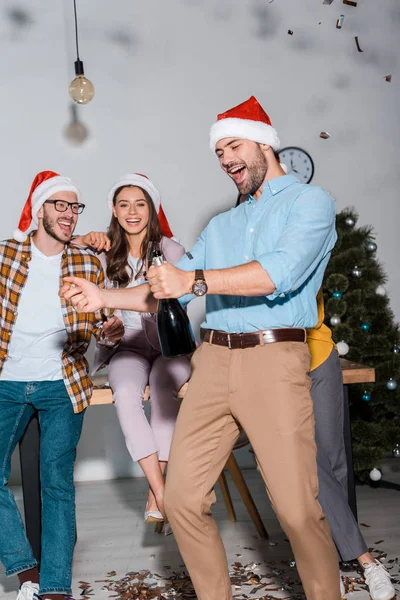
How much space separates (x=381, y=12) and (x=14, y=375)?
3581 millimetres

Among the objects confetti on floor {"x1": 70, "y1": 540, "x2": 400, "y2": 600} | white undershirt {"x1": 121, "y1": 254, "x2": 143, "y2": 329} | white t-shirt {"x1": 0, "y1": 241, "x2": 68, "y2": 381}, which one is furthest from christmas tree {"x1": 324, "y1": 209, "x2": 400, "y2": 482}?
white t-shirt {"x1": 0, "y1": 241, "x2": 68, "y2": 381}

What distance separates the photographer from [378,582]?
9.21ft

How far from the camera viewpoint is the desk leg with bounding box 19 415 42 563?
302 centimetres

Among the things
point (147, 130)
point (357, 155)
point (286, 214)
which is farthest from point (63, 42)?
point (286, 214)

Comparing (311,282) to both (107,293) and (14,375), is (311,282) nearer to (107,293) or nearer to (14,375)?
(107,293)

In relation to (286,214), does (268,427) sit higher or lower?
lower

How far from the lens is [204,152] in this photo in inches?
192

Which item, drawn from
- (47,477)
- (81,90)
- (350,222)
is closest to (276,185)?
(47,477)

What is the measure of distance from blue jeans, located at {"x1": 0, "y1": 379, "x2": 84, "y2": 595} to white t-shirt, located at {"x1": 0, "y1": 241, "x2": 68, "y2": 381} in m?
0.05

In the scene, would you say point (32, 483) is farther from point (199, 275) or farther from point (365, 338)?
point (365, 338)

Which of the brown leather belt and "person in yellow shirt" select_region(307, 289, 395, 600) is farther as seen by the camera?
"person in yellow shirt" select_region(307, 289, 395, 600)

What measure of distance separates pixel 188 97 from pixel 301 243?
290 centimetres

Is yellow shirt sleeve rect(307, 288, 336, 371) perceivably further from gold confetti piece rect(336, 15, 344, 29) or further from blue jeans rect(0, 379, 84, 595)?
gold confetti piece rect(336, 15, 344, 29)

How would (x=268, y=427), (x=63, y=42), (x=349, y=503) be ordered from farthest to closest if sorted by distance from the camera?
1. (x=63, y=42)
2. (x=349, y=503)
3. (x=268, y=427)
